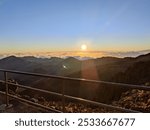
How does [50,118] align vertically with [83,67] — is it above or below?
above

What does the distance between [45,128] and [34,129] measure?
0.14 m

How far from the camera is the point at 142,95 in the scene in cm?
1764

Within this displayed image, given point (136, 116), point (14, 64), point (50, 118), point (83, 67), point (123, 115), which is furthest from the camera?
point (14, 64)

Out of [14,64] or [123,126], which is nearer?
[123,126]

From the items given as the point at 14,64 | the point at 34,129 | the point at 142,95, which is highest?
the point at 34,129

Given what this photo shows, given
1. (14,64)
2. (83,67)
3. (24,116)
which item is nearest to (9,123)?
(24,116)

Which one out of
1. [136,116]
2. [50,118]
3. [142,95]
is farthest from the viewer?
[142,95]

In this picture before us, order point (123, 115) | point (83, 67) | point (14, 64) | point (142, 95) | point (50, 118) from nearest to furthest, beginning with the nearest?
point (123, 115) < point (50, 118) < point (142, 95) < point (83, 67) < point (14, 64)

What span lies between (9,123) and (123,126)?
4.85 feet

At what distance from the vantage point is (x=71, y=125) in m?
3.73

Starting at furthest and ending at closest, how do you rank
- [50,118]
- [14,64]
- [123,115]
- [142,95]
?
1. [14,64]
2. [142,95]
3. [50,118]
4. [123,115]

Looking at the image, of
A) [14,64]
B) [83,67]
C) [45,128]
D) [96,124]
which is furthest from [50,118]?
[14,64]

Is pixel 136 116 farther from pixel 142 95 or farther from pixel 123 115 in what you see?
pixel 142 95

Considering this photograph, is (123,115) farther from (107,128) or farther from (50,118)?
(50,118)
